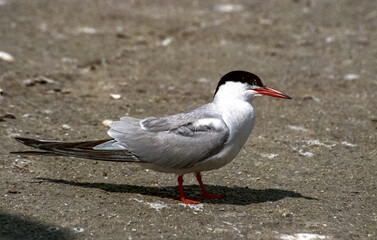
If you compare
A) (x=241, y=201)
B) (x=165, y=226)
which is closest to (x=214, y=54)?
(x=241, y=201)

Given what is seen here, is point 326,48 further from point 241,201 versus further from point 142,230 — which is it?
point 142,230

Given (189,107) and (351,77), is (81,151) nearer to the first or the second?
(189,107)

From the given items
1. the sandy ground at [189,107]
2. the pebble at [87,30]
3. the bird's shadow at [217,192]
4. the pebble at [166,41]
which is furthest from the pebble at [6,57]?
the bird's shadow at [217,192]

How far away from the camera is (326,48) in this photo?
8.36 m

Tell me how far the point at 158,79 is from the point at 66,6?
3563mm

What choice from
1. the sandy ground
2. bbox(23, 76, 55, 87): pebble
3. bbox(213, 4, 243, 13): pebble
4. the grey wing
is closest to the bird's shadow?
the sandy ground

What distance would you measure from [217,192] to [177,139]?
2.23ft

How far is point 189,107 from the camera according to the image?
21.0 ft

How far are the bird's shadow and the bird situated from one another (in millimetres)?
237

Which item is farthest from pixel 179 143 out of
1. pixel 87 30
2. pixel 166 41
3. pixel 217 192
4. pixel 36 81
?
pixel 87 30

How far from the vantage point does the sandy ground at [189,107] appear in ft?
12.5

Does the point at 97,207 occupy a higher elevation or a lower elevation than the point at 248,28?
lower

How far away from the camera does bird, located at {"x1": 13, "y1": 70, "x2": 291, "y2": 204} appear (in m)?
4.00

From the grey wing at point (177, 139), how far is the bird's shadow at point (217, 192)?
0.37 meters
